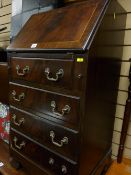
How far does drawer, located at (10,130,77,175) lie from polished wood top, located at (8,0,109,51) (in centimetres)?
58

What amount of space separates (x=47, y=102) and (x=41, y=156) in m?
0.35

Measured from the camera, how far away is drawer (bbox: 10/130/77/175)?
36.1 inches

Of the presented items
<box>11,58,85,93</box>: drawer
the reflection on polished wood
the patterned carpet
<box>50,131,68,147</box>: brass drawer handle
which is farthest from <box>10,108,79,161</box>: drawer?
the patterned carpet

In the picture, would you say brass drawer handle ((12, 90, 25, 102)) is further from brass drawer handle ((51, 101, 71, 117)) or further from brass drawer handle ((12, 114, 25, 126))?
brass drawer handle ((51, 101, 71, 117))

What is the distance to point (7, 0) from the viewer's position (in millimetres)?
2199

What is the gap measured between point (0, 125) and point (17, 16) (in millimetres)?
1021

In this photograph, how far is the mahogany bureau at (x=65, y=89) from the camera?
32.4 inches

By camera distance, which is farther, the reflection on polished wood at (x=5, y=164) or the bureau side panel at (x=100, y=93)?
the reflection on polished wood at (x=5, y=164)

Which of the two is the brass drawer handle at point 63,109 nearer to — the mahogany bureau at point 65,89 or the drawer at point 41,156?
the mahogany bureau at point 65,89

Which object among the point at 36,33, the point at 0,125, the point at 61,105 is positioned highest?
the point at 36,33

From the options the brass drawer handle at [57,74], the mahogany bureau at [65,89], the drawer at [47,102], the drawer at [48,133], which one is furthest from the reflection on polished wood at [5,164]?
the brass drawer handle at [57,74]

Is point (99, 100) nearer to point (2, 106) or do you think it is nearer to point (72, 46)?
point (72, 46)

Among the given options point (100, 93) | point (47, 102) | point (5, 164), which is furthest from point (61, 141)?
point (5, 164)

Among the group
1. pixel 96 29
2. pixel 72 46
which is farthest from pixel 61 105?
pixel 96 29
